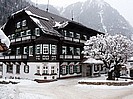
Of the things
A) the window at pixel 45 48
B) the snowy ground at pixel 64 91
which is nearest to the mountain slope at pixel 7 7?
the window at pixel 45 48

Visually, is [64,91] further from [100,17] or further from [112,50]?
[100,17]

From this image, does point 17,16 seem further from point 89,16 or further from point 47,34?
point 89,16

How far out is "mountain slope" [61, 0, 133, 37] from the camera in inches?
6333

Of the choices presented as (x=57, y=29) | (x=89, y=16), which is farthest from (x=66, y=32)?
(x=89, y=16)

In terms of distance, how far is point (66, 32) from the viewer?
38.4 meters

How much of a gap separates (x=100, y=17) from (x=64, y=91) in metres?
161

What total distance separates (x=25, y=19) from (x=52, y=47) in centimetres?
766

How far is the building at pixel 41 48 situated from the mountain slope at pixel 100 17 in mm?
114329

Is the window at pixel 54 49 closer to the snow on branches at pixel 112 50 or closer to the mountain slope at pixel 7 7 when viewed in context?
the snow on branches at pixel 112 50

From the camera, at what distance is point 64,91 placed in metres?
22.5

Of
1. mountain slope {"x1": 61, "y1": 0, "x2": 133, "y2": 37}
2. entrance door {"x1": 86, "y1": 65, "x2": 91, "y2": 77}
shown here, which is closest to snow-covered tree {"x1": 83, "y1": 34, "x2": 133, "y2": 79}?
entrance door {"x1": 86, "y1": 65, "x2": 91, "y2": 77}

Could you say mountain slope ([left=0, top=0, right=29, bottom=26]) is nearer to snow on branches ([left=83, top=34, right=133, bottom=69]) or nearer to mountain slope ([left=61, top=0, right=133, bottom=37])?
mountain slope ([left=61, top=0, right=133, bottom=37])

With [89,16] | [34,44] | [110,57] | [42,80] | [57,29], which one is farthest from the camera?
[89,16]

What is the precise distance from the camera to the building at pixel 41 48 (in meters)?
33.8
